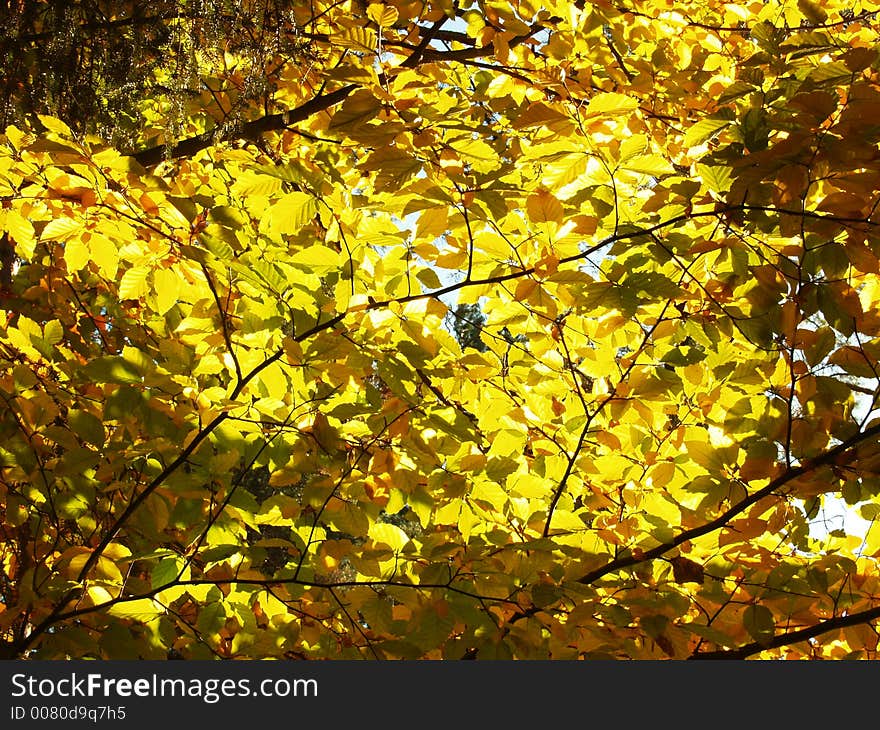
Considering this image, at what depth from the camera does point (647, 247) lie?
191 cm

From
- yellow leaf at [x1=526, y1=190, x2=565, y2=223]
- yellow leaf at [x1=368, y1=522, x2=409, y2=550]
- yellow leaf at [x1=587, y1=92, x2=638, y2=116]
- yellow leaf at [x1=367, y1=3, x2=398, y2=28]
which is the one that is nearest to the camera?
yellow leaf at [x1=587, y1=92, x2=638, y2=116]

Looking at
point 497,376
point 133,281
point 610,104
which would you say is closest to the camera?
point 610,104

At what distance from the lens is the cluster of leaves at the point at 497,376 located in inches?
67.7

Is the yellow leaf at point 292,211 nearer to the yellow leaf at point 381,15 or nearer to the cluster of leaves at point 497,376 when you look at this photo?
the cluster of leaves at point 497,376

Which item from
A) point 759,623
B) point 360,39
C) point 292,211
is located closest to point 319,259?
point 292,211

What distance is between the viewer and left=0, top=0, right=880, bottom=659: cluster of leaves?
1721mm

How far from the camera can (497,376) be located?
254 cm

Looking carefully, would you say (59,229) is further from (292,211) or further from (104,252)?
(292,211)

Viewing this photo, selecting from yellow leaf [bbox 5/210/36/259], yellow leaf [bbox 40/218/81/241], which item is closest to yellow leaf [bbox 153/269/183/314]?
yellow leaf [bbox 40/218/81/241]

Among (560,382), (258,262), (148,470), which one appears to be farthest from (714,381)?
(148,470)

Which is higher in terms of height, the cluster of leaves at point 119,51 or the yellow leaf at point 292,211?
the cluster of leaves at point 119,51

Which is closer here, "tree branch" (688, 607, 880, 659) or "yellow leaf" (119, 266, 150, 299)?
"tree branch" (688, 607, 880, 659)

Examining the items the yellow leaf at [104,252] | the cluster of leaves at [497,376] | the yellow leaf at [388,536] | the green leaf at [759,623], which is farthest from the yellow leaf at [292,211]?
the green leaf at [759,623]

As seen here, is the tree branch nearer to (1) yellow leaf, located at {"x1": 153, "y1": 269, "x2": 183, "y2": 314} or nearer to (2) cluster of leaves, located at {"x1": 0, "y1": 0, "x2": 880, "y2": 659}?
(2) cluster of leaves, located at {"x1": 0, "y1": 0, "x2": 880, "y2": 659}
